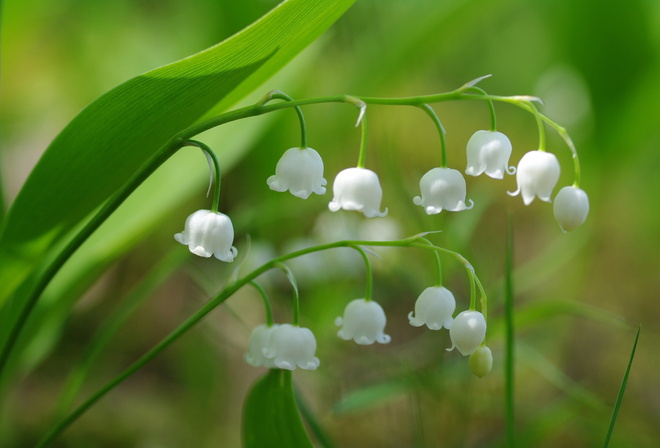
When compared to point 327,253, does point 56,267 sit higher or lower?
higher

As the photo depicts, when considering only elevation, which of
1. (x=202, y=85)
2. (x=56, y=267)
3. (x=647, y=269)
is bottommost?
(x=647, y=269)

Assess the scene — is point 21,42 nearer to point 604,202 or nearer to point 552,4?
point 552,4

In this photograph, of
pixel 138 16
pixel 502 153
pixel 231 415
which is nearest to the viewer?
pixel 502 153

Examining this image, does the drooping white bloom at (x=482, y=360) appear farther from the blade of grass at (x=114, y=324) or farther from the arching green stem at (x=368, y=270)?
the blade of grass at (x=114, y=324)

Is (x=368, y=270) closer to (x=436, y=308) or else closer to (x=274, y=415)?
(x=436, y=308)

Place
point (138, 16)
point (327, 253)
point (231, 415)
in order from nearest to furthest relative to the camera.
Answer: point (327, 253) < point (231, 415) < point (138, 16)

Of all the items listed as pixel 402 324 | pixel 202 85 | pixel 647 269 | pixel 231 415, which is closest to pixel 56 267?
pixel 202 85

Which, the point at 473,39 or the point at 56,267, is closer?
the point at 56,267
